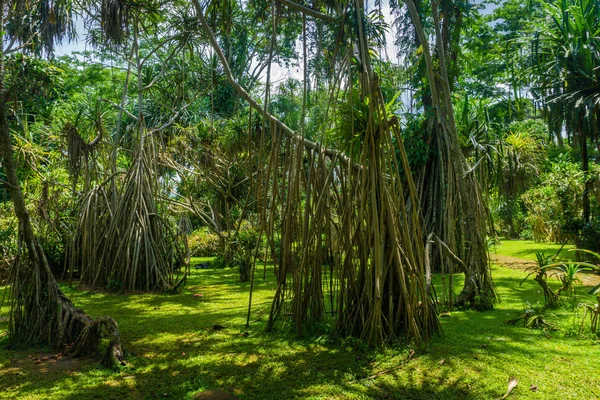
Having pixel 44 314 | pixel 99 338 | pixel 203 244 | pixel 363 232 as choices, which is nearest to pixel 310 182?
pixel 363 232

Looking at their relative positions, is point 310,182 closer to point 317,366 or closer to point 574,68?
point 317,366

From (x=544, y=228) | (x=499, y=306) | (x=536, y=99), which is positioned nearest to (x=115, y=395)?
(x=499, y=306)

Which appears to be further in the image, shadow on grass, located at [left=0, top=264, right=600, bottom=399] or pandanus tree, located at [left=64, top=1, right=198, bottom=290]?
pandanus tree, located at [left=64, top=1, right=198, bottom=290]

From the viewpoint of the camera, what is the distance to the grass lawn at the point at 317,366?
2762 millimetres

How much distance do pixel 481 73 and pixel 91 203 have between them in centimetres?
1807

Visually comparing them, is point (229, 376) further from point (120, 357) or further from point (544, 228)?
point (544, 228)

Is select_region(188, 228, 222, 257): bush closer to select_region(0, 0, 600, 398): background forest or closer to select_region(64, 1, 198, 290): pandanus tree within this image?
select_region(0, 0, 600, 398): background forest

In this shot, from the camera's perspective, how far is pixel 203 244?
12.5 m

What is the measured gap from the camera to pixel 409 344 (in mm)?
3426

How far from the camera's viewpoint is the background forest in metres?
3.54

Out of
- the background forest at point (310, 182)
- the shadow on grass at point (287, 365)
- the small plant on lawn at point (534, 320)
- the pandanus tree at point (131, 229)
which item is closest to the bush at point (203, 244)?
the background forest at point (310, 182)

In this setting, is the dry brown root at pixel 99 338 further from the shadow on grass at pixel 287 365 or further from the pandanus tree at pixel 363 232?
the pandanus tree at pixel 363 232

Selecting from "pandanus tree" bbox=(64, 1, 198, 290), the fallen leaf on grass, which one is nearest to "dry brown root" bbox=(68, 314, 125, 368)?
the fallen leaf on grass

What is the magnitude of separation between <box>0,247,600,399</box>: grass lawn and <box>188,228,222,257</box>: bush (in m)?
7.79
